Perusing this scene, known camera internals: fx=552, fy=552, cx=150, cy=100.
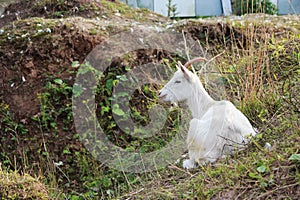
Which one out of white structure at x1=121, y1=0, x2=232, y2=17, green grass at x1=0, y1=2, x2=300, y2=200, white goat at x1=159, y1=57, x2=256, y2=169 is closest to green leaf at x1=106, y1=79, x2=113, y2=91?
green grass at x1=0, y1=2, x2=300, y2=200

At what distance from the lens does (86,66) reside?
6.09 m

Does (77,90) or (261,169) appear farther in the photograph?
(77,90)

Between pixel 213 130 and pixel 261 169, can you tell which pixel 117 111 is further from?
pixel 261 169

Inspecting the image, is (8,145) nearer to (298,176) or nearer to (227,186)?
(227,186)

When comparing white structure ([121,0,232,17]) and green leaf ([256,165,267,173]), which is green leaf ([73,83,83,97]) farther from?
white structure ([121,0,232,17])

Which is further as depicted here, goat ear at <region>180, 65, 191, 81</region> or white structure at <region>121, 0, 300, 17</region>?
white structure at <region>121, 0, 300, 17</region>

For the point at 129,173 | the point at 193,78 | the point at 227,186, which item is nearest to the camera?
the point at 227,186

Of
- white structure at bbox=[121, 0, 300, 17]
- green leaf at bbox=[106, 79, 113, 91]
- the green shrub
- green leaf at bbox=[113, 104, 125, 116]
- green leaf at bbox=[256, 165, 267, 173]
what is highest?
white structure at bbox=[121, 0, 300, 17]

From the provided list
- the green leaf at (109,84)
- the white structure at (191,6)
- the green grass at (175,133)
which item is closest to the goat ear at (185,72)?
the green grass at (175,133)

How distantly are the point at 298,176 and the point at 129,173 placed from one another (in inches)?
84.0

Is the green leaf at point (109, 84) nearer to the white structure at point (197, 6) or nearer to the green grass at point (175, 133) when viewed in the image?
the green grass at point (175, 133)

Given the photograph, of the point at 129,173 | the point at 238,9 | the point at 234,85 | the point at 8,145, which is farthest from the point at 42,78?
the point at 238,9

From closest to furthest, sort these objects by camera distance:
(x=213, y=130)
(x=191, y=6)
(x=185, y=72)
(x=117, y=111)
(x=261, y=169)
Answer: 1. (x=261, y=169)
2. (x=213, y=130)
3. (x=185, y=72)
4. (x=117, y=111)
5. (x=191, y=6)

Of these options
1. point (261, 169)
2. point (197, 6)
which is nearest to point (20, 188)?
point (261, 169)
